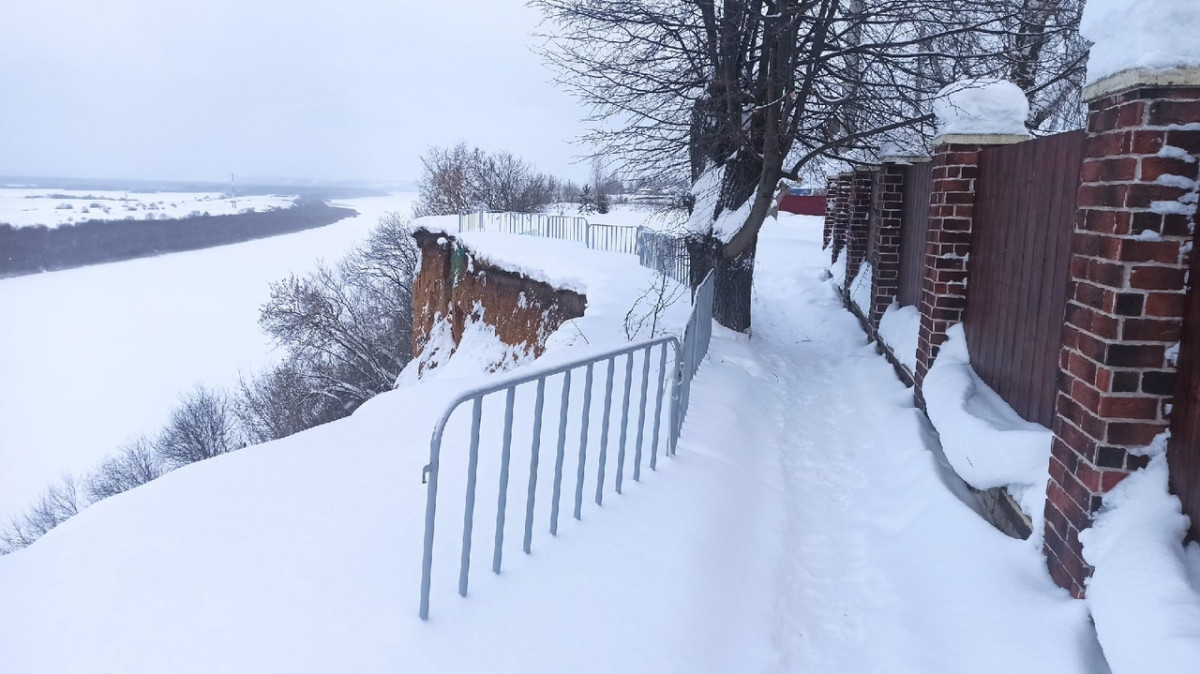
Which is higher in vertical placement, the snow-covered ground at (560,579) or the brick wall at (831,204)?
the brick wall at (831,204)

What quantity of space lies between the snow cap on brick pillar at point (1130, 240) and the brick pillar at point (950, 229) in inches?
97.2

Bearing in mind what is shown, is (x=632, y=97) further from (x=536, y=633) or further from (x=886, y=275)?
(x=536, y=633)

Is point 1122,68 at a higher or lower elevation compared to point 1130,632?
higher

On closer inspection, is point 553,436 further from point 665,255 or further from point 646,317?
point 665,255

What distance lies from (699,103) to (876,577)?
623cm

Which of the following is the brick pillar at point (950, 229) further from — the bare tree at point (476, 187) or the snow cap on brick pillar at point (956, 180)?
the bare tree at point (476, 187)

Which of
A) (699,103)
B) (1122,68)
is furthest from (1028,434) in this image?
(699,103)

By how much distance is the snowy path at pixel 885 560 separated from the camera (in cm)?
292

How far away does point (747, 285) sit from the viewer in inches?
394

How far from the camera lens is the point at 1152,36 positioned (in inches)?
103

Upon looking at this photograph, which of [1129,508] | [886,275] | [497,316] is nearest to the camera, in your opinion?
[1129,508]

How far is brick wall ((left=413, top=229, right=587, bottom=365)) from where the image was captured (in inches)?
642

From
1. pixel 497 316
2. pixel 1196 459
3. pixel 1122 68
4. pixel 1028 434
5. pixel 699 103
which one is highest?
pixel 699 103

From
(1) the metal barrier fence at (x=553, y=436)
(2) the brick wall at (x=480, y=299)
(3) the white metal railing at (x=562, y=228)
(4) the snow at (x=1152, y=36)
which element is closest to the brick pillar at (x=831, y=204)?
(2) the brick wall at (x=480, y=299)
